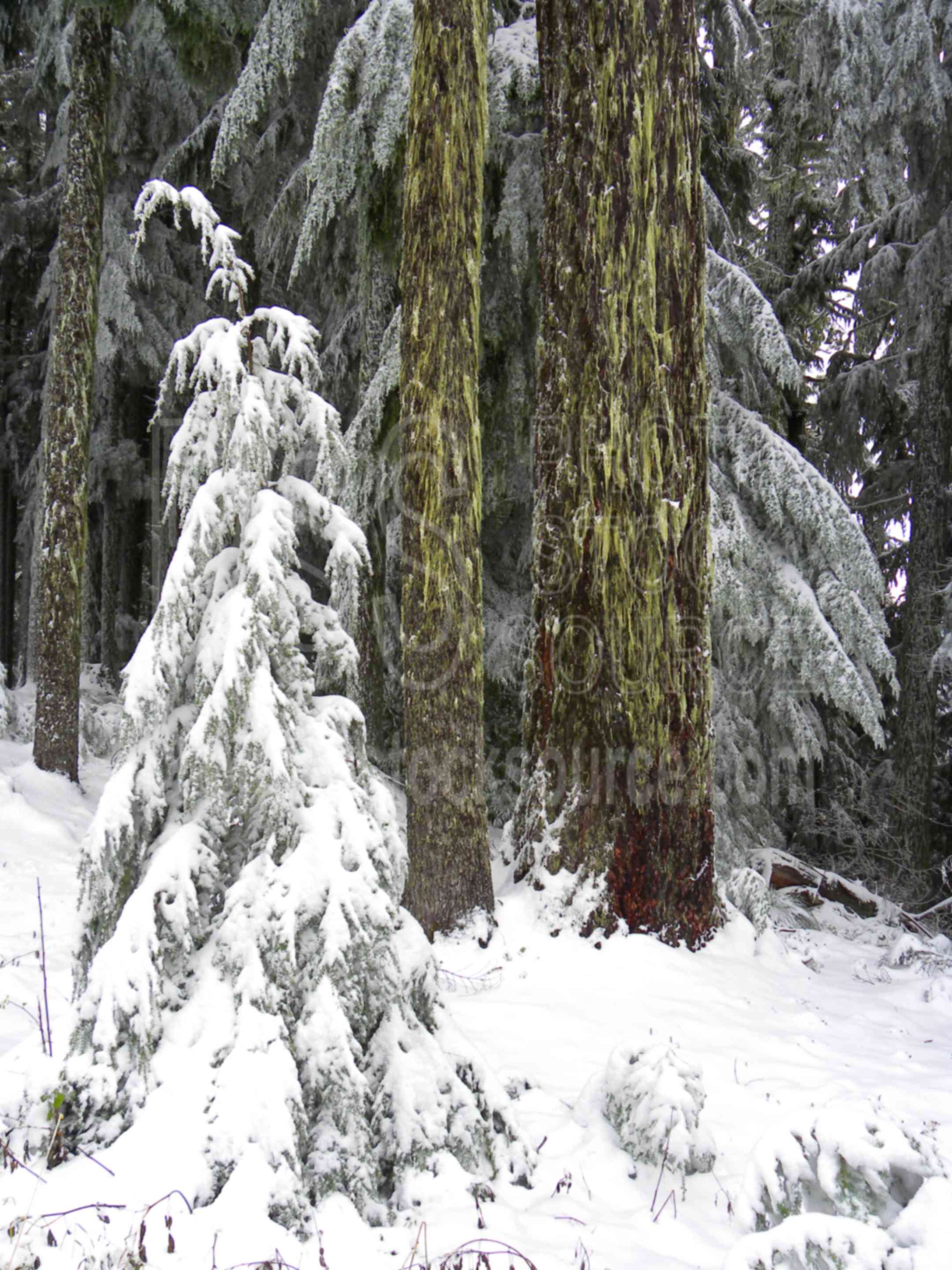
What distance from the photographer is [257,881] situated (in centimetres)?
252

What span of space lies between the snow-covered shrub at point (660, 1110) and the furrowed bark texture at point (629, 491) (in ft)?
5.60

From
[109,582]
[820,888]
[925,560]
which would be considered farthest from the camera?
[109,582]

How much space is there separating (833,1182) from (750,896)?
343 centimetres

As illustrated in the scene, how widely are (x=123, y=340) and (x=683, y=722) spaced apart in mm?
9932

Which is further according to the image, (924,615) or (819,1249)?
(924,615)

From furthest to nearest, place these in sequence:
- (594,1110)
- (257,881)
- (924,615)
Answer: (924,615) → (594,1110) → (257,881)

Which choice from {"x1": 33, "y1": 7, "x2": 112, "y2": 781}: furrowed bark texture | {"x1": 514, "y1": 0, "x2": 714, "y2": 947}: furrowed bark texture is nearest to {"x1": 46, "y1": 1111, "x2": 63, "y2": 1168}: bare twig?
{"x1": 514, "y1": 0, "x2": 714, "y2": 947}: furrowed bark texture

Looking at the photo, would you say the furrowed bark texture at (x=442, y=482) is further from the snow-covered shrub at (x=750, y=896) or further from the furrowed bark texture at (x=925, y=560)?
the furrowed bark texture at (x=925, y=560)

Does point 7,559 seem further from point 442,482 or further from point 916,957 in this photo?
point 916,957

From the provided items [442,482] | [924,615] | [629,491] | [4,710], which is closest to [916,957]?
[629,491]

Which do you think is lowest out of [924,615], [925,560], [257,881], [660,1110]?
[660,1110]

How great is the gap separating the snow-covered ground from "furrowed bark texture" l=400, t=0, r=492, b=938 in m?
0.50

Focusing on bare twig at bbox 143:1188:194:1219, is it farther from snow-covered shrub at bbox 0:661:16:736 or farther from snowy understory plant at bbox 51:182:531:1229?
snow-covered shrub at bbox 0:661:16:736

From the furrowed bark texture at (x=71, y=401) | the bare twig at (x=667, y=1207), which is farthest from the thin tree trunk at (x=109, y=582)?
the bare twig at (x=667, y=1207)
